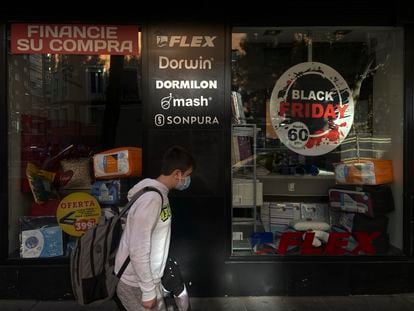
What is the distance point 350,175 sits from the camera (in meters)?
5.85

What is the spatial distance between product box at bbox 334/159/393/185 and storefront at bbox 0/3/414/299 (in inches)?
0.6

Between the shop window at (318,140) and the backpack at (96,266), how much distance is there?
2.56m

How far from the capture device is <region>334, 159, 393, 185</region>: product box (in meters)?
5.69

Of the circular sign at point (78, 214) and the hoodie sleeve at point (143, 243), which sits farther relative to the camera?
the circular sign at point (78, 214)

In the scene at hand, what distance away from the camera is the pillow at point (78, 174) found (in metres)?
5.65

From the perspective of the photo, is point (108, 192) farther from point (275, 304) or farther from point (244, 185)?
point (275, 304)

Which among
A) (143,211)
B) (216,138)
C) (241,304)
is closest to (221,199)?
(216,138)

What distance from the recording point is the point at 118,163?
5551mm

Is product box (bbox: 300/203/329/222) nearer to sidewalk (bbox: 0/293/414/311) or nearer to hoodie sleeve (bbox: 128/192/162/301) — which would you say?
sidewalk (bbox: 0/293/414/311)

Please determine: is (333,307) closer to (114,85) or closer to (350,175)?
(350,175)

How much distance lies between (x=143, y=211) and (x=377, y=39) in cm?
389

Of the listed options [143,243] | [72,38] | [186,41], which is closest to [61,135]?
[72,38]

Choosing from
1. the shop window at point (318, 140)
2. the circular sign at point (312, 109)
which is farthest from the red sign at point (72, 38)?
the circular sign at point (312, 109)

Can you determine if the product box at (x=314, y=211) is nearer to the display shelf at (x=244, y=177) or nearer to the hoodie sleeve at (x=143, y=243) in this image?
the display shelf at (x=244, y=177)
